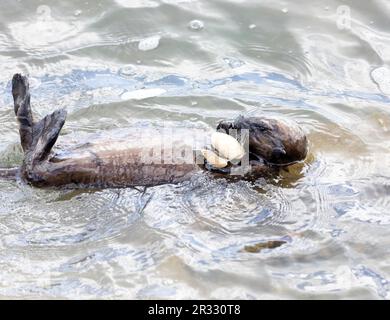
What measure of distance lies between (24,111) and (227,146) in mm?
1452

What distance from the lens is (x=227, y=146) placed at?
Result: 4.52 metres

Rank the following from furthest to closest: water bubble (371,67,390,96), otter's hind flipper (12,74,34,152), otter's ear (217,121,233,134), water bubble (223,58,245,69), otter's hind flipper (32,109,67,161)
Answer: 1. water bubble (223,58,245,69)
2. water bubble (371,67,390,96)
3. otter's ear (217,121,233,134)
4. otter's hind flipper (12,74,34,152)
5. otter's hind flipper (32,109,67,161)

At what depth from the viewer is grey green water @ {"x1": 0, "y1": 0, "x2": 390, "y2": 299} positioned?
13.0 ft

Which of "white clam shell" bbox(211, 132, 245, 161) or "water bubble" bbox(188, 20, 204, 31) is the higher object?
"water bubble" bbox(188, 20, 204, 31)

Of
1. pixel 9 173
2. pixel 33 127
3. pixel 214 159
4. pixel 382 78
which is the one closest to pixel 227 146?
pixel 214 159

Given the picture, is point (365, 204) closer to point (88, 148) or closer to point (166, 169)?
point (166, 169)

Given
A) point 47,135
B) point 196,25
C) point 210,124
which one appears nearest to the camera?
point 47,135

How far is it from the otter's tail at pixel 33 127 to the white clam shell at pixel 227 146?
3.53ft

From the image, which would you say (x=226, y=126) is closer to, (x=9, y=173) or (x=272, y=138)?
(x=272, y=138)

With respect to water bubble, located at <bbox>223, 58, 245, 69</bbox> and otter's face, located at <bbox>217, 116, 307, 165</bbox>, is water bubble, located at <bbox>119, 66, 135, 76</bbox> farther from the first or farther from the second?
otter's face, located at <bbox>217, 116, 307, 165</bbox>

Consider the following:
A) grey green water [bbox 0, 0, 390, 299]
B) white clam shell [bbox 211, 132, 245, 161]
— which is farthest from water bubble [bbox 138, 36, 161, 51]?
white clam shell [bbox 211, 132, 245, 161]
